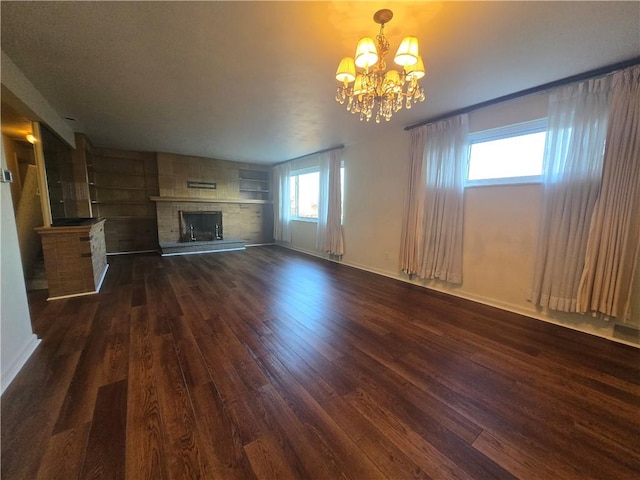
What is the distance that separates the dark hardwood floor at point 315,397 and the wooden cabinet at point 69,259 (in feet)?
1.22

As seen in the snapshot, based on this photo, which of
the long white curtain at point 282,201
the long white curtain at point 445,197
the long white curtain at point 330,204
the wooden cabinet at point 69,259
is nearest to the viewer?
the wooden cabinet at point 69,259

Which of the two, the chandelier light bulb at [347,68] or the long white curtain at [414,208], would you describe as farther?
the long white curtain at [414,208]

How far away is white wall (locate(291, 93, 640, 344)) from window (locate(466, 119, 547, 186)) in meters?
0.09

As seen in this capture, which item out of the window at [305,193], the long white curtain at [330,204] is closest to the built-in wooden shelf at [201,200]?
the window at [305,193]

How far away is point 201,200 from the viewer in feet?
21.2

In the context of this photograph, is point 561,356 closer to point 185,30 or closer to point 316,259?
point 185,30

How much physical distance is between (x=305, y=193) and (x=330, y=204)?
5.02 ft

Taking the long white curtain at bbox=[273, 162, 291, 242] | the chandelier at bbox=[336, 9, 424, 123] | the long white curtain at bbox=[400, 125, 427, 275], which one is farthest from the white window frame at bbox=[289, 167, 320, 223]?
the chandelier at bbox=[336, 9, 424, 123]

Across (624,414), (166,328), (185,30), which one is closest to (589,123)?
(624,414)

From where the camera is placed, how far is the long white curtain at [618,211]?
205cm

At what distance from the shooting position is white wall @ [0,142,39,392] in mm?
1644

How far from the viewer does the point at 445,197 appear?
3.31 metres

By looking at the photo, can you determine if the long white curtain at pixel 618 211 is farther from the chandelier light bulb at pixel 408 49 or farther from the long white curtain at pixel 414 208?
the chandelier light bulb at pixel 408 49

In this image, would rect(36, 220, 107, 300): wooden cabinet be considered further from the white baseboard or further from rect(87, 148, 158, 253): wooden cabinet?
rect(87, 148, 158, 253): wooden cabinet
